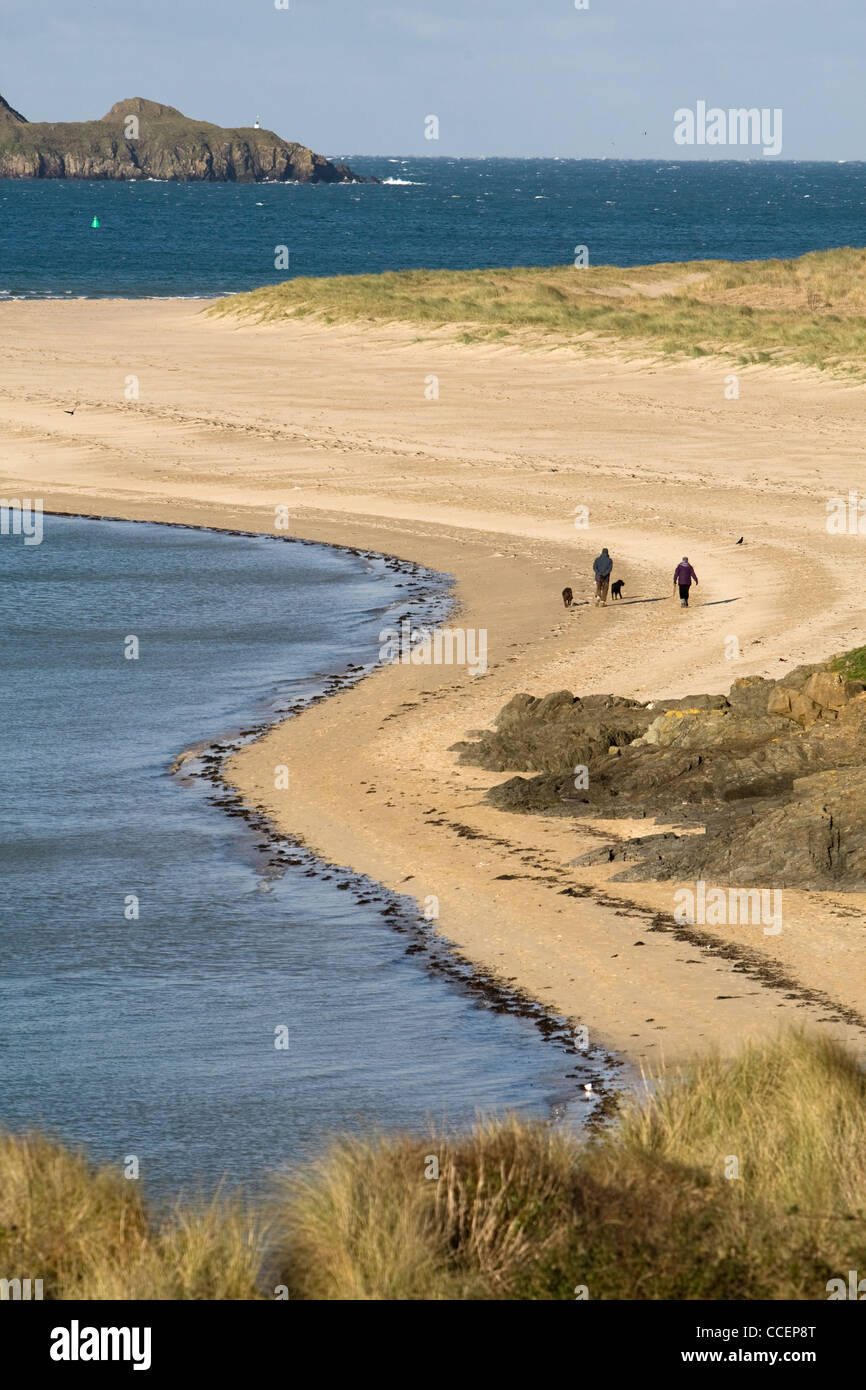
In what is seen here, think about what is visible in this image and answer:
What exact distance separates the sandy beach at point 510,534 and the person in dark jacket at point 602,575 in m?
0.32

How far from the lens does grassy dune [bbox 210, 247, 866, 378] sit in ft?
200

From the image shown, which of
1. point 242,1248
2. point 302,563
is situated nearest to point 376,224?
point 302,563

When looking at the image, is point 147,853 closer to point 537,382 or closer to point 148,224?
point 537,382

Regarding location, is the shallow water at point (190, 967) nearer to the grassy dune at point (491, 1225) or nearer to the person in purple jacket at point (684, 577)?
the grassy dune at point (491, 1225)

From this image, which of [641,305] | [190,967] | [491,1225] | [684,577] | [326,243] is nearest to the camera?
[491,1225]

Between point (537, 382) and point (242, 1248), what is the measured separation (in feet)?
165

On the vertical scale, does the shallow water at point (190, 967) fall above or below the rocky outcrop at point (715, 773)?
below

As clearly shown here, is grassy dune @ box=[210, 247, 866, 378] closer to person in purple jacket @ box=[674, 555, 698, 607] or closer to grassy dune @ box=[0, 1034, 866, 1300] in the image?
person in purple jacket @ box=[674, 555, 698, 607]

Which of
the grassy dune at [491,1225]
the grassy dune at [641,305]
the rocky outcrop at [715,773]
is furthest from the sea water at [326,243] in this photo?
the grassy dune at [491,1225]

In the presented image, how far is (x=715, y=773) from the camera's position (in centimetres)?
2241

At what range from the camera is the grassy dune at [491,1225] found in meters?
9.68

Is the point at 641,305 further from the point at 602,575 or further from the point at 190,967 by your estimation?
the point at 190,967

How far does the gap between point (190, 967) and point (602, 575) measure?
669 inches

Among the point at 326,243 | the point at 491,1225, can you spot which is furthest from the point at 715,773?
the point at 326,243
